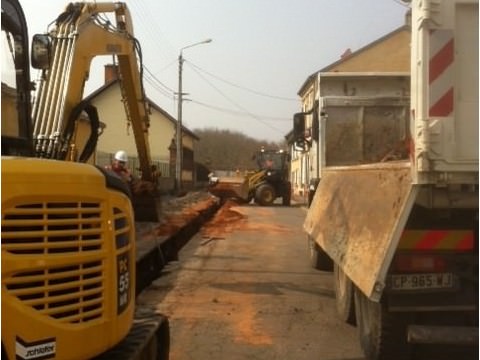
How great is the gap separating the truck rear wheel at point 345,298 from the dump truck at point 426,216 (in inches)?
1.1

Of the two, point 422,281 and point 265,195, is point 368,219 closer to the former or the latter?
point 422,281

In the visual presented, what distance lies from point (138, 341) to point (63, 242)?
1.18 m

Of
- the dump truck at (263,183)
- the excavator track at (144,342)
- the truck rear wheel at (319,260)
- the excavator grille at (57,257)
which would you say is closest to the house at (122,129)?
the dump truck at (263,183)

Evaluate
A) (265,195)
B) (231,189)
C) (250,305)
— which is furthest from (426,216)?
(265,195)

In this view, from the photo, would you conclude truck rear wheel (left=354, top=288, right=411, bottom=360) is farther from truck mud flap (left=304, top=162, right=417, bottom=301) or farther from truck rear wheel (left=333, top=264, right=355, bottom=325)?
truck rear wheel (left=333, top=264, right=355, bottom=325)

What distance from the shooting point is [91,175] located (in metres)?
3.39

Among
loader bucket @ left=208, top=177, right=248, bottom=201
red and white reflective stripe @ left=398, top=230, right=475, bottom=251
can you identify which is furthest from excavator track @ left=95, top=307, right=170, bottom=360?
loader bucket @ left=208, top=177, right=248, bottom=201

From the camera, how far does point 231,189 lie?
32875 millimetres

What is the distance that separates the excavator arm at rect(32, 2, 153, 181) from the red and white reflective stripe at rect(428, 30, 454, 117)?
317 cm

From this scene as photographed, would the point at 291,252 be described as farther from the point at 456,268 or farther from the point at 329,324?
the point at 456,268

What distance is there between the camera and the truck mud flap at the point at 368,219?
190 inches

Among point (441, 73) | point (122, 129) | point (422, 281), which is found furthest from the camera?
point (122, 129)

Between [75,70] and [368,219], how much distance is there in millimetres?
4962

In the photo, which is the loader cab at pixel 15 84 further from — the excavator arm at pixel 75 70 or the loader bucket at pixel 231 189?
the loader bucket at pixel 231 189
